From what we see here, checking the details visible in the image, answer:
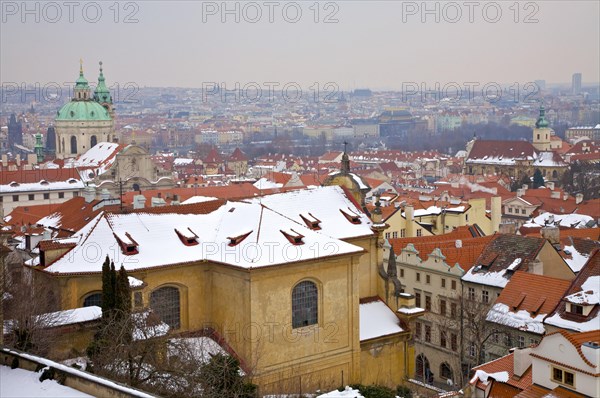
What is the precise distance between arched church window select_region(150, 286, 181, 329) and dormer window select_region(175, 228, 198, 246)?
1845 millimetres

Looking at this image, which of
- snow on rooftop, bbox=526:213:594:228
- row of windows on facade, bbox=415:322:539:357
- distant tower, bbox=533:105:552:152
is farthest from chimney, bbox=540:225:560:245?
distant tower, bbox=533:105:552:152

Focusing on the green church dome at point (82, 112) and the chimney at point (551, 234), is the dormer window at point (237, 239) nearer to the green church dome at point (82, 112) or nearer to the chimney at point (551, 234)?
the chimney at point (551, 234)

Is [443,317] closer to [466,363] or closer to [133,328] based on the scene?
[466,363]

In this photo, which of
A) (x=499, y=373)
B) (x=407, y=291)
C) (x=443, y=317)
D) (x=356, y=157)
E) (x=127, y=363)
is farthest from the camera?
(x=356, y=157)

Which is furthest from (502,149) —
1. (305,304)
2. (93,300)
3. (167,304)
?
(93,300)

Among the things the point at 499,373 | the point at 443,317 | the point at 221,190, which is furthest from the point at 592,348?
the point at 221,190

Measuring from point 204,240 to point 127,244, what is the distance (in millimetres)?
3217

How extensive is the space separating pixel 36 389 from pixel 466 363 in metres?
25.5

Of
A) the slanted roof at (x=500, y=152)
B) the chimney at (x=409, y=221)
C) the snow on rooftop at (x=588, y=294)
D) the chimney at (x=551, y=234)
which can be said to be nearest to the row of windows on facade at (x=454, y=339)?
the snow on rooftop at (x=588, y=294)

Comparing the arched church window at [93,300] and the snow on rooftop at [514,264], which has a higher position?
the arched church window at [93,300]

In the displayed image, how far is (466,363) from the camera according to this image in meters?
39.6

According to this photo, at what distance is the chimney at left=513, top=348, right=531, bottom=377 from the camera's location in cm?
2773

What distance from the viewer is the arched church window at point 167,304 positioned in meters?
31.7

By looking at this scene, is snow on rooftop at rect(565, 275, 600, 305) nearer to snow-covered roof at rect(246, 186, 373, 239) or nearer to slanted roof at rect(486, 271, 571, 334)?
slanted roof at rect(486, 271, 571, 334)
